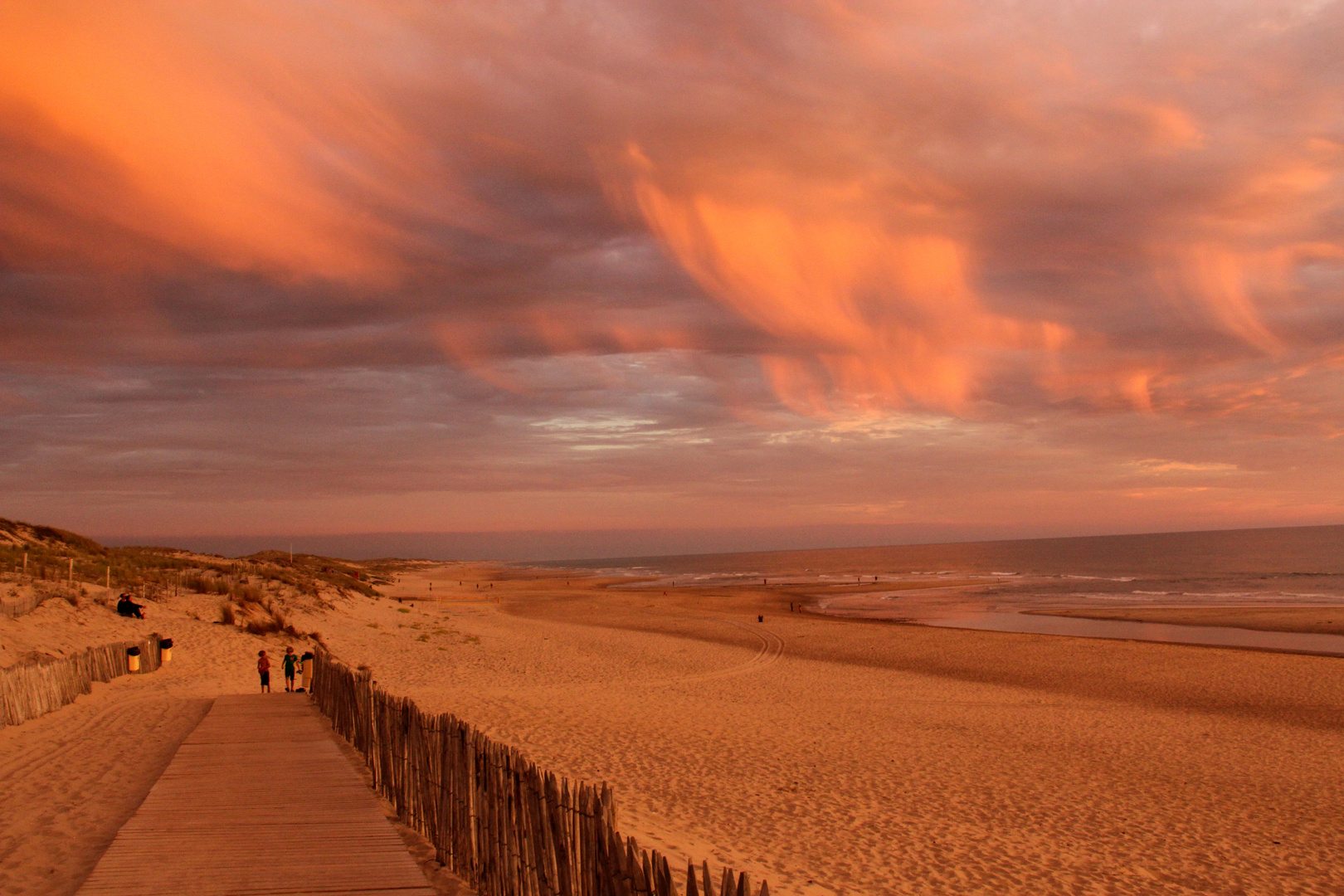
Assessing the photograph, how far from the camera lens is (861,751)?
563 inches

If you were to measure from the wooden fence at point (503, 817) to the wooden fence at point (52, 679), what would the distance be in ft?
22.9

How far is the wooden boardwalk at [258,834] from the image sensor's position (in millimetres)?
6258

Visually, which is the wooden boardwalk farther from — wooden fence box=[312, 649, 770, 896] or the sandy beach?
the sandy beach

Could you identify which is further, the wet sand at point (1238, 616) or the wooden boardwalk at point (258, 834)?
the wet sand at point (1238, 616)

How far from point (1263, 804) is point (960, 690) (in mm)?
9913

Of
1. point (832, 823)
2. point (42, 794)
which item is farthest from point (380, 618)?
point (832, 823)

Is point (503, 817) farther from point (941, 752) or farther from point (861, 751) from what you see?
point (941, 752)

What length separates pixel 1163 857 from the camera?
9.94 meters

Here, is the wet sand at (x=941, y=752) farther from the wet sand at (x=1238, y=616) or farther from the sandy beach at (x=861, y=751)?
the wet sand at (x=1238, y=616)

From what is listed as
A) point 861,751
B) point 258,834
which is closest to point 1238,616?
point 861,751

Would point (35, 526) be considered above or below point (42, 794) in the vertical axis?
above

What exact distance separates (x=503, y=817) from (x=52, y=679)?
12287 mm

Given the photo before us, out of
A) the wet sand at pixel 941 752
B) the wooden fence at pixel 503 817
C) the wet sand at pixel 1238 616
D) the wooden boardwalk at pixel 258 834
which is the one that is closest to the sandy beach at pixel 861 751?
the wet sand at pixel 941 752

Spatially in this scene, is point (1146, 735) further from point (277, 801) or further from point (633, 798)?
point (277, 801)
